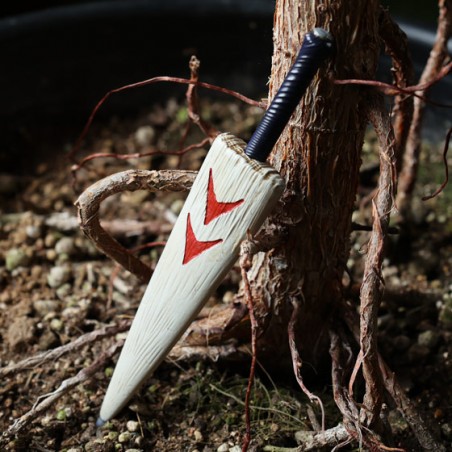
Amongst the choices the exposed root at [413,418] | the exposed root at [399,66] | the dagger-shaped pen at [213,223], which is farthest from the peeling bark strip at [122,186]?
the exposed root at [413,418]

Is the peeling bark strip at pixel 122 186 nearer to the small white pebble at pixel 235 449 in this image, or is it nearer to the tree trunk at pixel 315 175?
the tree trunk at pixel 315 175

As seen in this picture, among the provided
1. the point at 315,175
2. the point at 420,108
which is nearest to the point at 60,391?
the point at 315,175

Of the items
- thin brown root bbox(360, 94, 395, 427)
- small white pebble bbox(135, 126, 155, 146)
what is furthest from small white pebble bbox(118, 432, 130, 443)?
small white pebble bbox(135, 126, 155, 146)

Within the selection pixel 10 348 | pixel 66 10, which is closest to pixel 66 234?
pixel 10 348

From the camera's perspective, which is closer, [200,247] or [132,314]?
[200,247]

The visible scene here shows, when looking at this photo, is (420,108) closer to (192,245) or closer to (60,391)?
(192,245)

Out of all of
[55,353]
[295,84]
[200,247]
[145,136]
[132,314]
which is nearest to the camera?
[295,84]

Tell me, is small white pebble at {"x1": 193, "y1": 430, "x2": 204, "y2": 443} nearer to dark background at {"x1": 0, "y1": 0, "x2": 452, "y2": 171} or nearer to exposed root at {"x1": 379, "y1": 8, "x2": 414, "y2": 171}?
exposed root at {"x1": 379, "y1": 8, "x2": 414, "y2": 171}

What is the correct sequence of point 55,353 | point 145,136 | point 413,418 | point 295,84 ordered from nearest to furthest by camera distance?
point 295,84, point 413,418, point 55,353, point 145,136
